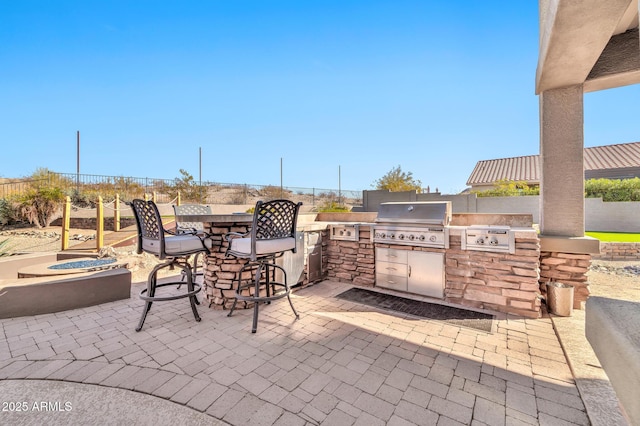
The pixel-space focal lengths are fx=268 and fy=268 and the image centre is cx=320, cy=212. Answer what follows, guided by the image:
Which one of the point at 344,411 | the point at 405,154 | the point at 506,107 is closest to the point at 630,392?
the point at 344,411

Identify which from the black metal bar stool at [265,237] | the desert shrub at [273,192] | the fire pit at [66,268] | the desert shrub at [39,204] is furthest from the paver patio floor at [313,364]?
the desert shrub at [273,192]

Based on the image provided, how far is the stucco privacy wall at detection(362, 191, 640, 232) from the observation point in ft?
34.0

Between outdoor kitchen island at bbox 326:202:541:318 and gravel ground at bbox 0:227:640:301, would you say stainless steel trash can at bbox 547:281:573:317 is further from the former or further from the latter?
gravel ground at bbox 0:227:640:301

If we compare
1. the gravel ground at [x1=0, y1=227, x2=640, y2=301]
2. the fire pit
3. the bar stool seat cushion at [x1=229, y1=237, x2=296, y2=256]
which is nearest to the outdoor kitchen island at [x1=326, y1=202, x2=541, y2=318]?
the bar stool seat cushion at [x1=229, y1=237, x2=296, y2=256]

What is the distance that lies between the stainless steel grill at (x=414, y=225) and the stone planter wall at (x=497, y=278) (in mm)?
235

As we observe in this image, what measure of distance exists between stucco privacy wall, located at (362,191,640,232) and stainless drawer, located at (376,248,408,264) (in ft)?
25.2

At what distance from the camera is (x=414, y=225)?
3902 mm

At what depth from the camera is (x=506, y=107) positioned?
10.3m

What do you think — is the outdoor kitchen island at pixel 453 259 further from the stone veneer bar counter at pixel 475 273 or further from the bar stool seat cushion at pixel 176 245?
the bar stool seat cushion at pixel 176 245

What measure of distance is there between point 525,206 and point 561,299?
10638 mm

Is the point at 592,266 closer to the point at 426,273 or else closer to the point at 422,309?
the point at 426,273

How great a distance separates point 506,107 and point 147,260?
12973 mm

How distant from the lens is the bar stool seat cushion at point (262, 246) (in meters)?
2.78

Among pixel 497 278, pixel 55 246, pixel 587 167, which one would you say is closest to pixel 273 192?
pixel 55 246
